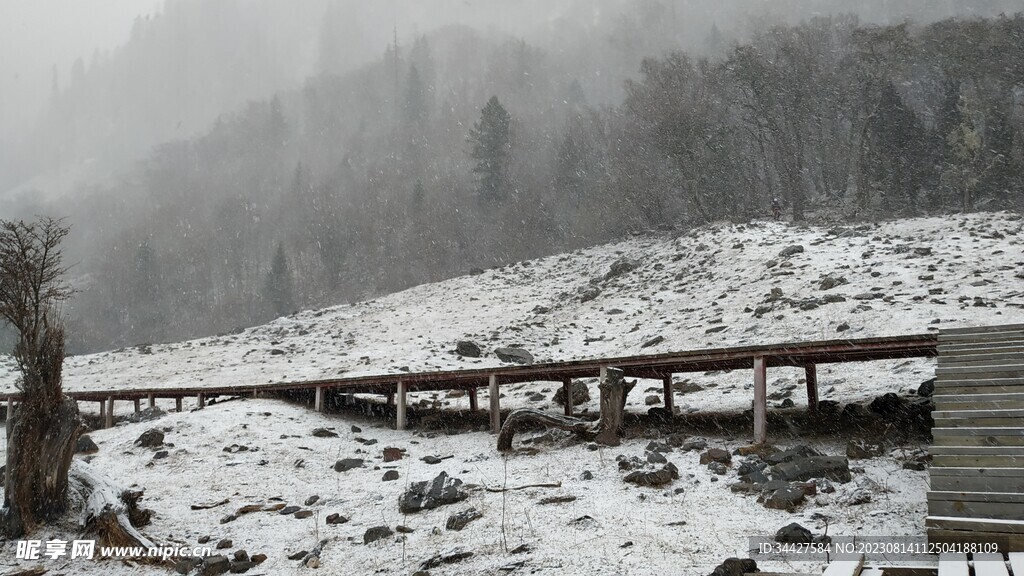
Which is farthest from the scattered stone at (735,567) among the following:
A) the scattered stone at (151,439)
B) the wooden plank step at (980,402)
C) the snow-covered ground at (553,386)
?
the scattered stone at (151,439)

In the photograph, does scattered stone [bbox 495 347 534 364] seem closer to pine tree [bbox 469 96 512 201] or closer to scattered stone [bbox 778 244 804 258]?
scattered stone [bbox 778 244 804 258]

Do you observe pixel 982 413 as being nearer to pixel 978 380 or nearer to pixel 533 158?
pixel 978 380

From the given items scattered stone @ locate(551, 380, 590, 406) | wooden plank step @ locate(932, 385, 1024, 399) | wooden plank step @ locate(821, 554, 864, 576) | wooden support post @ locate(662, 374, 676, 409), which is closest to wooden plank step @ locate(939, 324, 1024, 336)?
wooden plank step @ locate(932, 385, 1024, 399)

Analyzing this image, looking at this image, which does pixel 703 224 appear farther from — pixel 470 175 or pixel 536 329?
pixel 470 175

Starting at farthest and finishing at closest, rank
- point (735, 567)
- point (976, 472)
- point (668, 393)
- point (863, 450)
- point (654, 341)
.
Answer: point (654, 341) < point (668, 393) < point (863, 450) < point (976, 472) < point (735, 567)

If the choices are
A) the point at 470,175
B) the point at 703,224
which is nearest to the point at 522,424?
the point at 703,224

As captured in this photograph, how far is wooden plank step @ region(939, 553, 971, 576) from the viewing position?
4508 mm

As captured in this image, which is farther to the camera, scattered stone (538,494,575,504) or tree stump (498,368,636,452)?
tree stump (498,368,636,452)

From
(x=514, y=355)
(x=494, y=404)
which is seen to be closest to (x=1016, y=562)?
(x=494, y=404)

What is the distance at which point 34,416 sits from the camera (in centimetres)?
880

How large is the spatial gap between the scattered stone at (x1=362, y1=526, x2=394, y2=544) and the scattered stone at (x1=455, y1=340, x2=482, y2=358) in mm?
17040

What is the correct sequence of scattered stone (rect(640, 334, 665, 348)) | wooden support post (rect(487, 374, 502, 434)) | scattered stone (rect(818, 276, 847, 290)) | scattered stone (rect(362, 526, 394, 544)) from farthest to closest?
scattered stone (rect(640, 334, 665, 348)), scattered stone (rect(818, 276, 847, 290)), wooden support post (rect(487, 374, 502, 434)), scattered stone (rect(362, 526, 394, 544))

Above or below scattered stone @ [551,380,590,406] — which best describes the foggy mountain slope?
above

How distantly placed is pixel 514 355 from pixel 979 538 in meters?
19.8
